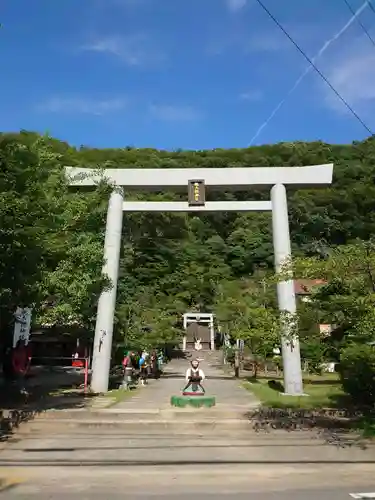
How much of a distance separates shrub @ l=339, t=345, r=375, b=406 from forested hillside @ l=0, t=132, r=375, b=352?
10.4 ft

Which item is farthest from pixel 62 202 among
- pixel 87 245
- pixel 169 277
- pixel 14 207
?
pixel 169 277

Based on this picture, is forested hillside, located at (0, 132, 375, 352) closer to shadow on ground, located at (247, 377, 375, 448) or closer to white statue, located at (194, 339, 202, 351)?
shadow on ground, located at (247, 377, 375, 448)

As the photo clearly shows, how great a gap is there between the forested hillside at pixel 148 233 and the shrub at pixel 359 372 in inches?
125

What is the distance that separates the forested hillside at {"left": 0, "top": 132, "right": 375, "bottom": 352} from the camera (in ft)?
29.3

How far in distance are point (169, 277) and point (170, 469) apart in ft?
155

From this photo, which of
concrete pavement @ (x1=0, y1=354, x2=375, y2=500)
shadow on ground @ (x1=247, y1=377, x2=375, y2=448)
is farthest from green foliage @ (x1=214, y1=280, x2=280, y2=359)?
concrete pavement @ (x1=0, y1=354, x2=375, y2=500)

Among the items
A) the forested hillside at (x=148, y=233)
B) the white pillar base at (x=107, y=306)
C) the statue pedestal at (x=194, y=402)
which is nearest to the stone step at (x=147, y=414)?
the statue pedestal at (x=194, y=402)

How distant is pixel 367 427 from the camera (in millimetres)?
9078

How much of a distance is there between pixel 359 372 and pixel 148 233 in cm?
3944

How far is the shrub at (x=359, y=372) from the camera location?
324 inches

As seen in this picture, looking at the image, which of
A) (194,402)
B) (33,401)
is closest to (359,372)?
(194,402)

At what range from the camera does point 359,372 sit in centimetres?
993

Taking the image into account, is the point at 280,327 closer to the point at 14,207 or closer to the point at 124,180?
the point at 14,207

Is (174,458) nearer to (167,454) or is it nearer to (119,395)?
(167,454)
